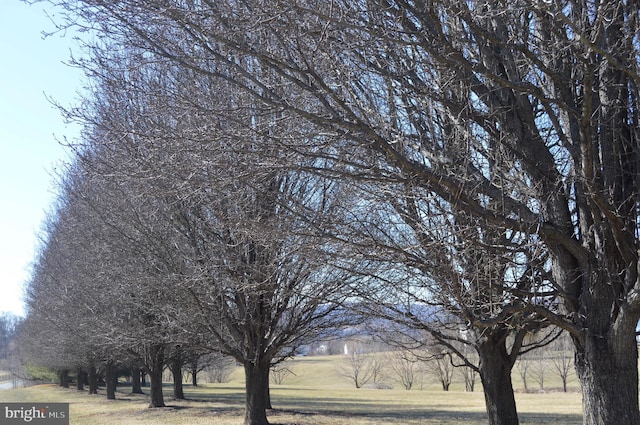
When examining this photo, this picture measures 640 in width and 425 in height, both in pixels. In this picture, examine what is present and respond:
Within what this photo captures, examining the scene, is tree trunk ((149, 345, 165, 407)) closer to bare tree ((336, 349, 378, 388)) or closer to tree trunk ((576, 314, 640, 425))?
tree trunk ((576, 314, 640, 425))

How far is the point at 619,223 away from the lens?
16.9 feet

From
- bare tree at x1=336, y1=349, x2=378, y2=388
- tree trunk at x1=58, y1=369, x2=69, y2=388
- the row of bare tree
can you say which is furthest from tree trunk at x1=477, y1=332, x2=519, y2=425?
tree trunk at x1=58, y1=369, x2=69, y2=388

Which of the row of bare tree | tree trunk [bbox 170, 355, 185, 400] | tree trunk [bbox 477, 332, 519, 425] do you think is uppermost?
the row of bare tree

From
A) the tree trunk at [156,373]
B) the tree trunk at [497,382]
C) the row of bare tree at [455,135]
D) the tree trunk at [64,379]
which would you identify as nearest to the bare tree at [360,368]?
the tree trunk at [64,379]

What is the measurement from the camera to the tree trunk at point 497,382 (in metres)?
9.64

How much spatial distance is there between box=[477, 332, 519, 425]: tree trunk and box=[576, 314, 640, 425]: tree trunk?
4082 millimetres

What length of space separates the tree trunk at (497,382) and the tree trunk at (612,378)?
4.08 meters


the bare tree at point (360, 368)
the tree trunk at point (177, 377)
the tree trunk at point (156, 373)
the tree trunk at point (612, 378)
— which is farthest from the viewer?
the bare tree at point (360, 368)

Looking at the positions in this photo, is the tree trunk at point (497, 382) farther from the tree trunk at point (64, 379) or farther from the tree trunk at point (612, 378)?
the tree trunk at point (64, 379)

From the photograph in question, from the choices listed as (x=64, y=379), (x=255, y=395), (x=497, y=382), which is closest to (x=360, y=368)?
(x=64, y=379)

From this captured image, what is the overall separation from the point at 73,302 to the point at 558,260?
21443mm

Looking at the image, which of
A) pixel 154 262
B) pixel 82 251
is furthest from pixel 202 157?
pixel 82 251

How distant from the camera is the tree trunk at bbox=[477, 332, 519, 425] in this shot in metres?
9.64

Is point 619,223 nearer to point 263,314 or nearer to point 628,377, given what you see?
point 628,377
